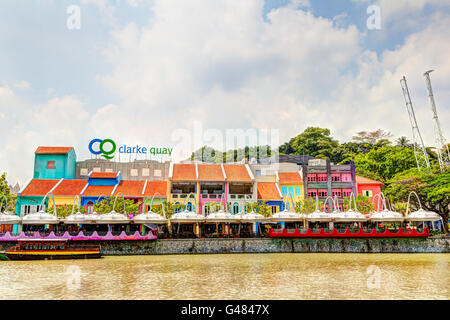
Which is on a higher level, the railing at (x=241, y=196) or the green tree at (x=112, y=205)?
the railing at (x=241, y=196)

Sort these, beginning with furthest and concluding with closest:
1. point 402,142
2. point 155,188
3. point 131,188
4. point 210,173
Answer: point 402,142 → point 210,173 → point 155,188 → point 131,188

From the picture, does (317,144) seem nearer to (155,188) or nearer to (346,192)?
(346,192)

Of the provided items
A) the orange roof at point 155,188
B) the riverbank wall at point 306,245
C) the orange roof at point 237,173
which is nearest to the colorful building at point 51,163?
the orange roof at point 155,188

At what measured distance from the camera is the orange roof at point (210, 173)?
2041 inches

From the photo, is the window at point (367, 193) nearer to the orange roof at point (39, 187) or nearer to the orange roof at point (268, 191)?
the orange roof at point (268, 191)

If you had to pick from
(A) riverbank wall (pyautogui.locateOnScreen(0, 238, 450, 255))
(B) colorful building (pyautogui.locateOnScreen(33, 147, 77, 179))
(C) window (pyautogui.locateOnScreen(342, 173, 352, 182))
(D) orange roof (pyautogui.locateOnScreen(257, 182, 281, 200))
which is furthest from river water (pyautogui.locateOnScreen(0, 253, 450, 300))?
(C) window (pyautogui.locateOnScreen(342, 173, 352, 182))

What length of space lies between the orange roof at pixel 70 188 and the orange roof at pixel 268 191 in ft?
78.3

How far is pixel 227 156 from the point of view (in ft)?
319

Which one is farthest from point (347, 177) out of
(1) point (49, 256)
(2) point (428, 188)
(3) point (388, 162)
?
(1) point (49, 256)

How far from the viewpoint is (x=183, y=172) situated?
53.1m

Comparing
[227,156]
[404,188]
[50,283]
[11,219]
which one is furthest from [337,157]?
[50,283]

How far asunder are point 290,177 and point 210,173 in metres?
12.8
